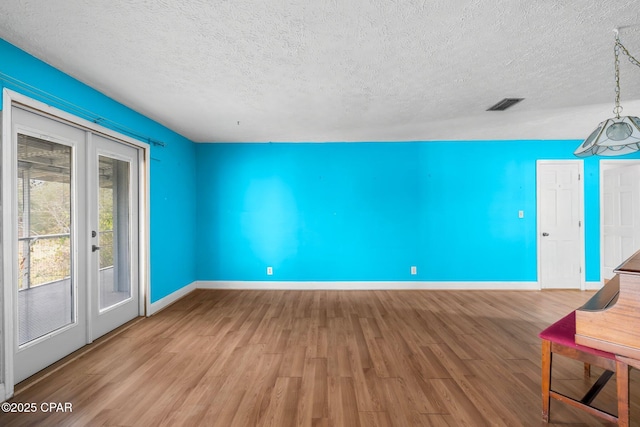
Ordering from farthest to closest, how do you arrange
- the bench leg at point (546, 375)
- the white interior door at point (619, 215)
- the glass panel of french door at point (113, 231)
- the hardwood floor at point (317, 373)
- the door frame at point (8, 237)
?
1. the white interior door at point (619, 215)
2. the glass panel of french door at point (113, 231)
3. the door frame at point (8, 237)
4. the hardwood floor at point (317, 373)
5. the bench leg at point (546, 375)

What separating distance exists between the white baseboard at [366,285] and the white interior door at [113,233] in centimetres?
157

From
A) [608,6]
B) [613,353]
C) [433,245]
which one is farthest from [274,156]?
[613,353]

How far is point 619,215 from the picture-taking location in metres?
4.63

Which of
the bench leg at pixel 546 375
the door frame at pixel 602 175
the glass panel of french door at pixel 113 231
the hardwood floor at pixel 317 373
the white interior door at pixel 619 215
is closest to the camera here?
the bench leg at pixel 546 375

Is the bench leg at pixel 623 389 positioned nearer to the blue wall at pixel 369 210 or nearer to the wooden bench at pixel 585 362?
the wooden bench at pixel 585 362

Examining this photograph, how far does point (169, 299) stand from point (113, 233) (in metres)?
1.40

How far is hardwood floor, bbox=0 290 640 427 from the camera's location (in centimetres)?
180

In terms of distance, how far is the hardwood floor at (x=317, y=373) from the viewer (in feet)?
5.92

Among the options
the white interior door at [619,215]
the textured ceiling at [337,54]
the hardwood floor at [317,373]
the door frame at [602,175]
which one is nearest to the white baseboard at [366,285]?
the hardwood floor at [317,373]

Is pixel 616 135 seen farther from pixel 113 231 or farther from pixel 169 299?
pixel 169 299

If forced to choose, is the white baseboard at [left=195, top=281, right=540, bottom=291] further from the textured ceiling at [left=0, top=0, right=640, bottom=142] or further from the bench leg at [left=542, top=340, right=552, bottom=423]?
the bench leg at [left=542, top=340, right=552, bottom=423]

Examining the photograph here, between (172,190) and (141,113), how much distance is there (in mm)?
1206

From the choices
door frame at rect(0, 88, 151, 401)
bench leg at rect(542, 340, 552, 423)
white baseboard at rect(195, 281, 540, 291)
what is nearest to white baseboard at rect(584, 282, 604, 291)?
white baseboard at rect(195, 281, 540, 291)

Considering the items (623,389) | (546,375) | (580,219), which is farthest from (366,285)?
(580,219)
